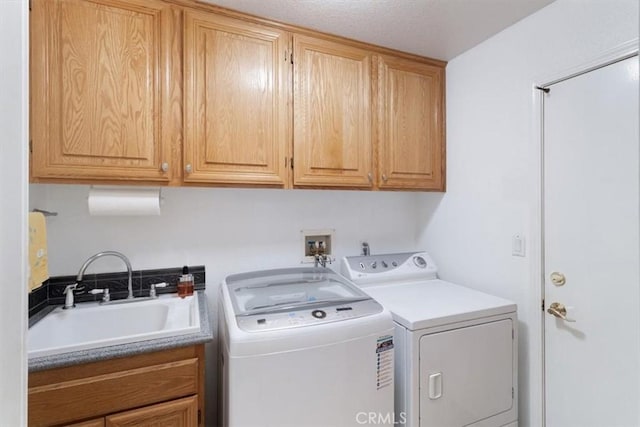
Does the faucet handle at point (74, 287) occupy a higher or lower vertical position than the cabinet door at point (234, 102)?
lower

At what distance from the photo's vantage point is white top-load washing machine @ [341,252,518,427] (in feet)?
4.33

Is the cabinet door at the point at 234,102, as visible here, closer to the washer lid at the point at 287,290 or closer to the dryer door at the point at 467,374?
the washer lid at the point at 287,290

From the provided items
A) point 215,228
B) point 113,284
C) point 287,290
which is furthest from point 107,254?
point 287,290

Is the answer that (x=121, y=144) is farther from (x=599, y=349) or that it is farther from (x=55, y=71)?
(x=599, y=349)

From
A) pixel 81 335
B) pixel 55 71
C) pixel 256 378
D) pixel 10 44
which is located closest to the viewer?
pixel 10 44

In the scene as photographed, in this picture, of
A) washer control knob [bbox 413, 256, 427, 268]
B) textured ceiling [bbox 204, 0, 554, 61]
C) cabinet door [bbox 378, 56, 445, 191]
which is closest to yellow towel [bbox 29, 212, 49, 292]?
textured ceiling [bbox 204, 0, 554, 61]

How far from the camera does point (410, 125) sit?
6.28ft

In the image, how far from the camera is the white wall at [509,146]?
4.37ft

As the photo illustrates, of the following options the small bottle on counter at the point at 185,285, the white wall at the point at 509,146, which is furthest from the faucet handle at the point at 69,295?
the white wall at the point at 509,146

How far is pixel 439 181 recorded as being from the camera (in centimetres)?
203

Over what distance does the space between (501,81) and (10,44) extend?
2.00 m

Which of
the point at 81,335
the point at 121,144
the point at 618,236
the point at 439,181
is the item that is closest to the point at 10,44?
the point at 121,144

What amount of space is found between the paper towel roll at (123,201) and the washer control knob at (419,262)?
167cm

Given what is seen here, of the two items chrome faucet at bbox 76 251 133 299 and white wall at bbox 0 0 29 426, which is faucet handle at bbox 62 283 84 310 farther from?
white wall at bbox 0 0 29 426
